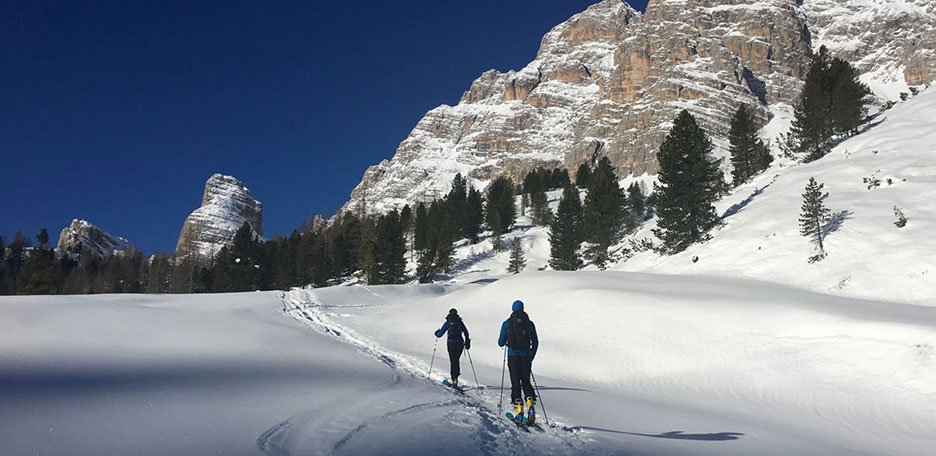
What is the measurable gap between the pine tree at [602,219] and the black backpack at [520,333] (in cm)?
3491

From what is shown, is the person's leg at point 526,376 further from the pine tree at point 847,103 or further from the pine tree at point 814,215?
the pine tree at point 847,103

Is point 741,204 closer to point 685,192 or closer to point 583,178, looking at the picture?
point 685,192

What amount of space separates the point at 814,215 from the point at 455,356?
22.6 meters

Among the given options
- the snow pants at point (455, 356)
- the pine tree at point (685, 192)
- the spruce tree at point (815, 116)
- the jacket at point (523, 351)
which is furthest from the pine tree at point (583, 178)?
the jacket at point (523, 351)

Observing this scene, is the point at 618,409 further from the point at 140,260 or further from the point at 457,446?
the point at 140,260

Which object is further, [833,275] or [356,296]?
[356,296]

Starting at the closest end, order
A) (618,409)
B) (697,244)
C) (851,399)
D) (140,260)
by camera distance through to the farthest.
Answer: (618,409)
(851,399)
(697,244)
(140,260)

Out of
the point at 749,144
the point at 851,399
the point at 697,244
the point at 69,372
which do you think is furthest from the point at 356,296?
the point at 749,144

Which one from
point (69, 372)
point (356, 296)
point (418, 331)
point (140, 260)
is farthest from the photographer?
point (140, 260)

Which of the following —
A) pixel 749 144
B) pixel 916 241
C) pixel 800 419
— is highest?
pixel 749 144

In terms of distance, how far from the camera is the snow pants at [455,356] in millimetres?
11094

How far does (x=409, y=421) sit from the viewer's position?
705cm

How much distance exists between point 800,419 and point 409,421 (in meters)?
8.83

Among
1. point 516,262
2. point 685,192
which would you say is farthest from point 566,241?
point 685,192
